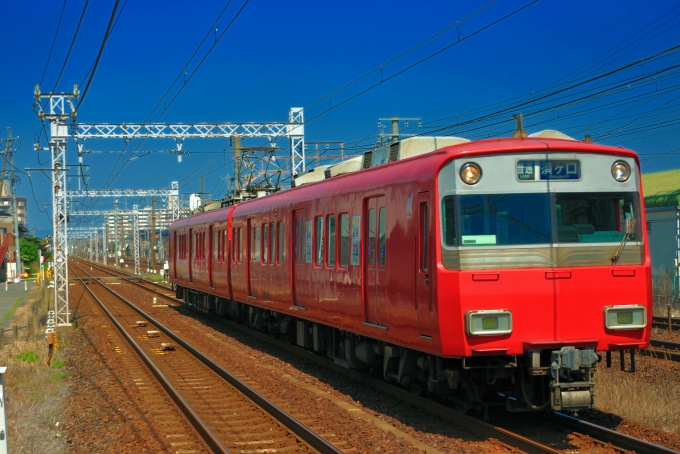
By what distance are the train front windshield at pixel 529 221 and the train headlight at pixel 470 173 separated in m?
0.16

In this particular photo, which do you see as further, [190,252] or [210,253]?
[190,252]

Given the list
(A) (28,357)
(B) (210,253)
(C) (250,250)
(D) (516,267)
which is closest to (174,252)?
(B) (210,253)

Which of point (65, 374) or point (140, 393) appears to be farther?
point (65, 374)

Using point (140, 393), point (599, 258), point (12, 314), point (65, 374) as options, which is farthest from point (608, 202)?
point (12, 314)

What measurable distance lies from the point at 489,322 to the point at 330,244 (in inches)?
175

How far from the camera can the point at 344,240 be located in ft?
38.4

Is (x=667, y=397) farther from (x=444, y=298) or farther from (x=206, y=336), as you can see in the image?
(x=206, y=336)

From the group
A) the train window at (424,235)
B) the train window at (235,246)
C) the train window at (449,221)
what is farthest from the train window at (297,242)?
the train window at (449,221)

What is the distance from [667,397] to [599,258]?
2582 mm

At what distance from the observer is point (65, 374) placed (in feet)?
47.3

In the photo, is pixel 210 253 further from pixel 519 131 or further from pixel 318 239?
pixel 519 131

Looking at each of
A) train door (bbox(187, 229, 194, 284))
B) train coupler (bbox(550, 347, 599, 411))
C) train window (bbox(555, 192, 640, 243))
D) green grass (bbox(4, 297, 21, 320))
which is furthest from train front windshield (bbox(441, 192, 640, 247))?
green grass (bbox(4, 297, 21, 320))

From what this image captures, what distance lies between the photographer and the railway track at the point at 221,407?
862cm

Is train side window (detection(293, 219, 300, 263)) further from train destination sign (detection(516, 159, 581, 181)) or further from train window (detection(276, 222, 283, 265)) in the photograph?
train destination sign (detection(516, 159, 581, 181))
